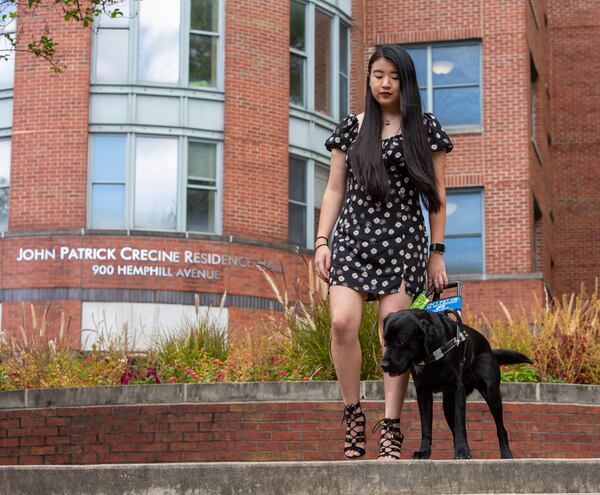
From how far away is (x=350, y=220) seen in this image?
7211 mm

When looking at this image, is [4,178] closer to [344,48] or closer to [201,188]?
[201,188]

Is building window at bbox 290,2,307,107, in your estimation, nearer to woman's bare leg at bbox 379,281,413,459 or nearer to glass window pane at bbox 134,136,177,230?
glass window pane at bbox 134,136,177,230

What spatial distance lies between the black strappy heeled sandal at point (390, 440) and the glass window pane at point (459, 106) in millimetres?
20698

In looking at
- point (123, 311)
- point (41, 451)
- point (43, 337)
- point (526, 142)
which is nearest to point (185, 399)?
point (41, 451)

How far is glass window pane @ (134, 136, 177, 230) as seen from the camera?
75.8 ft

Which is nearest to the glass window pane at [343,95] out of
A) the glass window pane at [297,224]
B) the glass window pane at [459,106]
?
the glass window pane at [459,106]

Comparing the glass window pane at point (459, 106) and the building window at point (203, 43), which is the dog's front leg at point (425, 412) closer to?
the building window at point (203, 43)

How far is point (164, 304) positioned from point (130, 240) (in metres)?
1.33

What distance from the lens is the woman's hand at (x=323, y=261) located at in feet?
23.6

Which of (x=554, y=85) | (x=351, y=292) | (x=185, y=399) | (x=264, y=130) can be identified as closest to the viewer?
(x=351, y=292)

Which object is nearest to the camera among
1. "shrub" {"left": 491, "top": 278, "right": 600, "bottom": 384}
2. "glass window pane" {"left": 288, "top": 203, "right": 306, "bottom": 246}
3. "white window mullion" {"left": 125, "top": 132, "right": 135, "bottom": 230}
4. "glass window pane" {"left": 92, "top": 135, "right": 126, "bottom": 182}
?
"shrub" {"left": 491, "top": 278, "right": 600, "bottom": 384}

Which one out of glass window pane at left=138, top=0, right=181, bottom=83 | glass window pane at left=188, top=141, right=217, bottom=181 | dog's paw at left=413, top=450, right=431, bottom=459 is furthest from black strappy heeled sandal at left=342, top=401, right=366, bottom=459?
glass window pane at left=138, top=0, right=181, bottom=83

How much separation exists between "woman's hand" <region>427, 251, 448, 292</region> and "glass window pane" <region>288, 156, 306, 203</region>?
17.6m

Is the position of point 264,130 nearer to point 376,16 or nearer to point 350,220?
point 376,16
